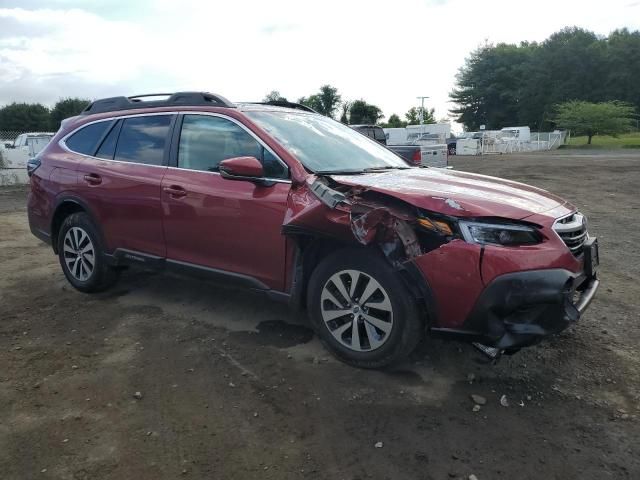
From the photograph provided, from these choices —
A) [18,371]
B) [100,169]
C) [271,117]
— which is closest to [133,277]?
[100,169]

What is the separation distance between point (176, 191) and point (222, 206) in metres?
0.54

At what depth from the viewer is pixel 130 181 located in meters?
4.62

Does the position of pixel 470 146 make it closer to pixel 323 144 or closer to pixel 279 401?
pixel 323 144

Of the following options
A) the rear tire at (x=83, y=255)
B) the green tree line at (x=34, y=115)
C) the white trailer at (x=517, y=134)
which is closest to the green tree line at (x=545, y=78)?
the white trailer at (x=517, y=134)

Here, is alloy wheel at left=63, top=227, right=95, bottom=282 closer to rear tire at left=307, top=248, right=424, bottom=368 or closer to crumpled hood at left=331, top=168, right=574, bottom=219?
rear tire at left=307, top=248, right=424, bottom=368

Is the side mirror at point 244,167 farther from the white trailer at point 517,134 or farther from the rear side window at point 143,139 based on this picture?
the white trailer at point 517,134

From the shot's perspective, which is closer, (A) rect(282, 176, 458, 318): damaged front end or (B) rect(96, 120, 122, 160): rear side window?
(A) rect(282, 176, 458, 318): damaged front end

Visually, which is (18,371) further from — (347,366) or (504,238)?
(504,238)

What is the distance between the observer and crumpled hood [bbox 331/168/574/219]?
10.2 ft

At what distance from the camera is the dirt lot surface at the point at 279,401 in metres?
2.64

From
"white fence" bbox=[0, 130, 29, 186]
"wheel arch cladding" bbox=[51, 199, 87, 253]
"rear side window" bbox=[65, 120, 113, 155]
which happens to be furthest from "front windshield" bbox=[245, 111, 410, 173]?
"white fence" bbox=[0, 130, 29, 186]

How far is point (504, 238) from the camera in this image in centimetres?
304

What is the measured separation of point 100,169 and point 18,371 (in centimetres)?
201

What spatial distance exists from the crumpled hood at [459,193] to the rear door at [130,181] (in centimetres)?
170
